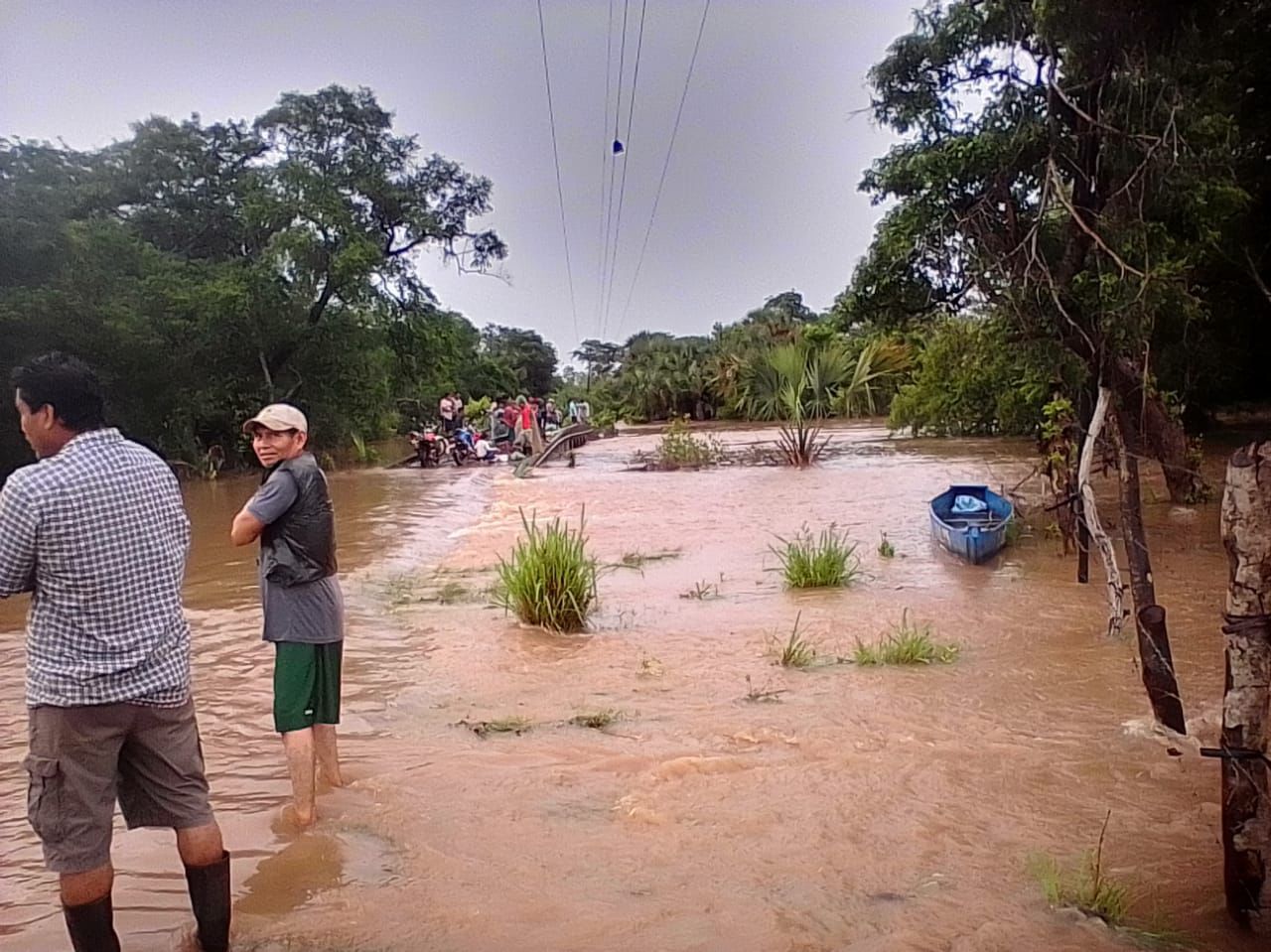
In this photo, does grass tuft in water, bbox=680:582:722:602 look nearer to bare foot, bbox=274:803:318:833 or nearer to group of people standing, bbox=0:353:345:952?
bare foot, bbox=274:803:318:833

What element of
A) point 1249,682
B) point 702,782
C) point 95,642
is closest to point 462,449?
point 702,782

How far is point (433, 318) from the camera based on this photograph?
31625 millimetres

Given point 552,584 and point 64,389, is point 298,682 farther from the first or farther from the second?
point 552,584

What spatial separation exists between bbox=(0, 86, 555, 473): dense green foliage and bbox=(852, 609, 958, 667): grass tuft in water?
17273 mm

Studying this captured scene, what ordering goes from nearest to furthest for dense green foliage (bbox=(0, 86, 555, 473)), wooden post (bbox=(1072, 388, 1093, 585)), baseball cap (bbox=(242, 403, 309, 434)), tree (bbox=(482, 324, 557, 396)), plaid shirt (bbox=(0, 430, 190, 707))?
plaid shirt (bbox=(0, 430, 190, 707)) < baseball cap (bbox=(242, 403, 309, 434)) < wooden post (bbox=(1072, 388, 1093, 585)) < dense green foliage (bbox=(0, 86, 555, 473)) < tree (bbox=(482, 324, 557, 396))

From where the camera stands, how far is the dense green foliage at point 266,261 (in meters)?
23.5

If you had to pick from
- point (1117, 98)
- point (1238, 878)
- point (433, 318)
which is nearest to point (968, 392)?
point (433, 318)

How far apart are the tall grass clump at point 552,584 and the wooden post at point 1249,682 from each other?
5823 millimetres

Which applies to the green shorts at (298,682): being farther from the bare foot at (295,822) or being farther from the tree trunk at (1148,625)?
the tree trunk at (1148,625)

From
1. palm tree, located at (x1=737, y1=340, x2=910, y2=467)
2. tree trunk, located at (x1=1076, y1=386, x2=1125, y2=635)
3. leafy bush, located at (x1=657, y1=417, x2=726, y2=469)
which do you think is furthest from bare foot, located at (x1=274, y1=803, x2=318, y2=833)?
palm tree, located at (x1=737, y1=340, x2=910, y2=467)

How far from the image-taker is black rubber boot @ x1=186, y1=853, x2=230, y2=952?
372 centimetres

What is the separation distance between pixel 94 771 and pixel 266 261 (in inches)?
997

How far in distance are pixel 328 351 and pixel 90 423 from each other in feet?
89.7

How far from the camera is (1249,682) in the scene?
3904 millimetres
